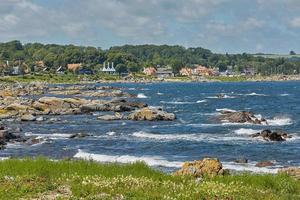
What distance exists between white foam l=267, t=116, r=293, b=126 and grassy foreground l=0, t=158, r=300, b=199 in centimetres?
5216

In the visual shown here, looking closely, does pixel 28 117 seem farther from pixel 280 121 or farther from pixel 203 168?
pixel 203 168

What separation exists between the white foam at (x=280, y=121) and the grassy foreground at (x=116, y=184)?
52.2 m

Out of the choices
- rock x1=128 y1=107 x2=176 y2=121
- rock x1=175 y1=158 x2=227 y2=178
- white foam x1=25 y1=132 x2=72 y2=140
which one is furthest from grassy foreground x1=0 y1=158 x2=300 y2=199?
rock x1=128 y1=107 x2=176 y2=121

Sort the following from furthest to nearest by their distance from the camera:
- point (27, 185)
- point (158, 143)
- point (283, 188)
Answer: point (158, 143) → point (283, 188) → point (27, 185)

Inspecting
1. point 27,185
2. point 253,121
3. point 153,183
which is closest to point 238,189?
point 153,183

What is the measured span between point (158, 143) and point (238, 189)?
34298mm

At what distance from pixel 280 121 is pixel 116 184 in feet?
202

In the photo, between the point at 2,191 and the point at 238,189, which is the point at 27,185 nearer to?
the point at 2,191

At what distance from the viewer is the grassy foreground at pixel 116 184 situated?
1822cm

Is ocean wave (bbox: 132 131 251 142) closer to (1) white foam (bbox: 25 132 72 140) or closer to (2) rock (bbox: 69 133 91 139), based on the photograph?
(2) rock (bbox: 69 133 91 139)

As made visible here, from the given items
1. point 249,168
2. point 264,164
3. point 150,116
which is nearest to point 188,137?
point 264,164

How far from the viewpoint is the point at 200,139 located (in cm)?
5666

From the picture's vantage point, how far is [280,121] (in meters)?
78.1

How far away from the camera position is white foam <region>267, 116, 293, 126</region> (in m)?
74.2
